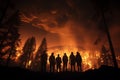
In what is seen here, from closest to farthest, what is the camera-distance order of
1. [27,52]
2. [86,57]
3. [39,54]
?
→ [27,52] < [39,54] < [86,57]

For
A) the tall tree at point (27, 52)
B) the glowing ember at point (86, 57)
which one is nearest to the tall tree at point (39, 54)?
the tall tree at point (27, 52)

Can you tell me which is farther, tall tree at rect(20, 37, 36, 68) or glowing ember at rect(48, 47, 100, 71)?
glowing ember at rect(48, 47, 100, 71)

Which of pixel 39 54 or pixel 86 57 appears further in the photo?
pixel 86 57

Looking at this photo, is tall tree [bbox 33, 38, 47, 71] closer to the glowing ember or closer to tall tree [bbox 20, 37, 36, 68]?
tall tree [bbox 20, 37, 36, 68]

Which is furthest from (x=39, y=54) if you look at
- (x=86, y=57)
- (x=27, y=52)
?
(x=86, y=57)

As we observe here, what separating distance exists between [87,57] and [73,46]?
1737 centimetres

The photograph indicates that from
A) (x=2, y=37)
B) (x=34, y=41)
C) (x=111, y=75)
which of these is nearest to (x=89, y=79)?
(x=111, y=75)

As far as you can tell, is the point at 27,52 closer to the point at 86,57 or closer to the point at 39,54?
the point at 39,54

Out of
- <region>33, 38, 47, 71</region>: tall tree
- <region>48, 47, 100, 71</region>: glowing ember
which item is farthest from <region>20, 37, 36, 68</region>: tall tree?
<region>48, 47, 100, 71</region>: glowing ember

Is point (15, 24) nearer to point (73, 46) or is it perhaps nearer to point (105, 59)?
point (105, 59)

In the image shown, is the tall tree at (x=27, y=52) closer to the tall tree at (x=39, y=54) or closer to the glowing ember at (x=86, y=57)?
the tall tree at (x=39, y=54)

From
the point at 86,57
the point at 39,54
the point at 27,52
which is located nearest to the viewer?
the point at 27,52

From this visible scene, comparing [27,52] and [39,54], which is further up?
[27,52]

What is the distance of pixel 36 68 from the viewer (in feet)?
132
